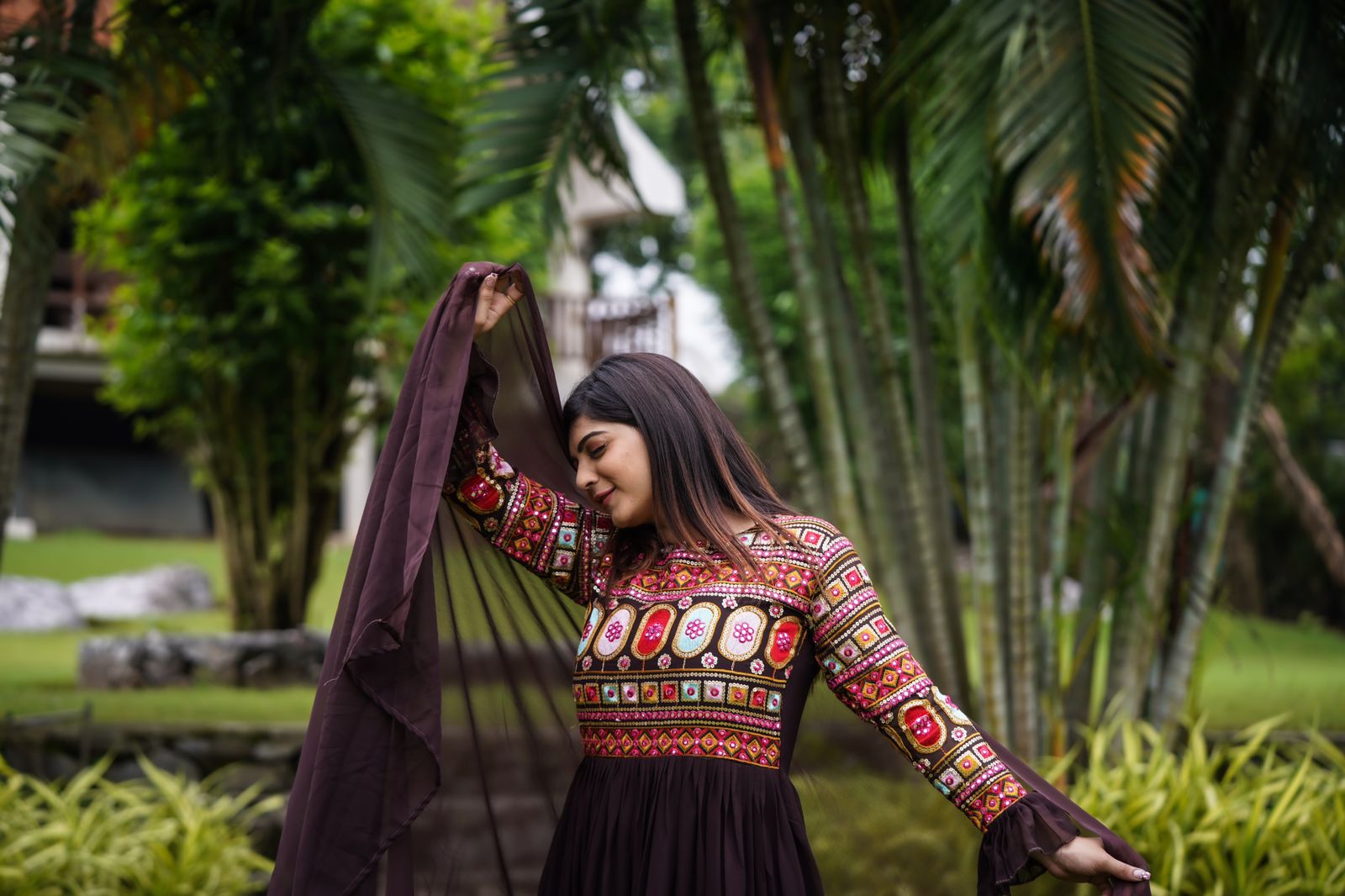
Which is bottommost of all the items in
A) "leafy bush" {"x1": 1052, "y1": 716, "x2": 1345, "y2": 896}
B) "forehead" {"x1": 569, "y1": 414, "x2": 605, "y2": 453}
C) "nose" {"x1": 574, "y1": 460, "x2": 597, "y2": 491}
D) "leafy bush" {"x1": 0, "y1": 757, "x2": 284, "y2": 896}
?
"leafy bush" {"x1": 0, "y1": 757, "x2": 284, "y2": 896}

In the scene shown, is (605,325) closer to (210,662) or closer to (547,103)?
(210,662)

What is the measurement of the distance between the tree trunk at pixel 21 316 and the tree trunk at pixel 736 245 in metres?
2.31

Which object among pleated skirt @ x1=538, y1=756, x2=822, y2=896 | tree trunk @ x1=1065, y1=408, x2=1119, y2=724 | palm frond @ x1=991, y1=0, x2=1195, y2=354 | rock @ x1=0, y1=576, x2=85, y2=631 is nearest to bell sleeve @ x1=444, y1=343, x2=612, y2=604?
pleated skirt @ x1=538, y1=756, x2=822, y2=896

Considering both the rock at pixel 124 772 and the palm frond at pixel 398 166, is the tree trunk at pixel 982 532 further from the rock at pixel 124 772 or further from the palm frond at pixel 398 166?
the rock at pixel 124 772

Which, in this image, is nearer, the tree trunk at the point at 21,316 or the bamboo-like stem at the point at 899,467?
the tree trunk at the point at 21,316

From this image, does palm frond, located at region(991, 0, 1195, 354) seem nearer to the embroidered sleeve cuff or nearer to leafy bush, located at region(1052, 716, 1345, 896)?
leafy bush, located at region(1052, 716, 1345, 896)

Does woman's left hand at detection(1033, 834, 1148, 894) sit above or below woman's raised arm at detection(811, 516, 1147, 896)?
below

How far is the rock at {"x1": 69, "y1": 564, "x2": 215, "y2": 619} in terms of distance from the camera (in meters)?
12.3

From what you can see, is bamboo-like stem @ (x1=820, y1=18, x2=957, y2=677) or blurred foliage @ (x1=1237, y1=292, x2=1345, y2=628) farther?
blurred foliage @ (x1=1237, y1=292, x2=1345, y2=628)

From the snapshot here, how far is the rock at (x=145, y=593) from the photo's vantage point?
40.2 ft

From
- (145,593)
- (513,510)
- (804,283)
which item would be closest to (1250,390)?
(804,283)

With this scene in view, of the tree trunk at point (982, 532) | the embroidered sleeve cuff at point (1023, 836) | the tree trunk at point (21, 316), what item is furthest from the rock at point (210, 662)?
the embroidered sleeve cuff at point (1023, 836)

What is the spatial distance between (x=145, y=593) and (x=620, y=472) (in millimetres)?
11646

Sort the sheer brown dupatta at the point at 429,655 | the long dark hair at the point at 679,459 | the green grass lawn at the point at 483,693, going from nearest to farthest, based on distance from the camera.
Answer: the sheer brown dupatta at the point at 429,655 < the long dark hair at the point at 679,459 < the green grass lawn at the point at 483,693
